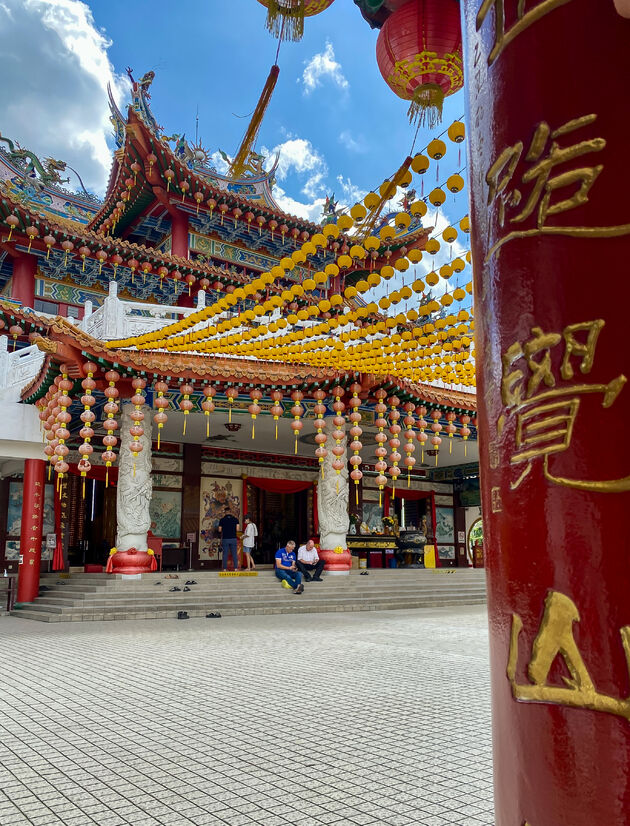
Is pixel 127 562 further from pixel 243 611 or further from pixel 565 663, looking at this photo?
pixel 565 663

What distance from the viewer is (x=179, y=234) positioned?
58.3 feet

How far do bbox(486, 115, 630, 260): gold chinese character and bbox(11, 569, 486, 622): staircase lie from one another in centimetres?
1061

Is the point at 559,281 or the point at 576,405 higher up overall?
the point at 559,281

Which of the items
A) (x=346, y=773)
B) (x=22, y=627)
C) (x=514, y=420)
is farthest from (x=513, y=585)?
(x=22, y=627)

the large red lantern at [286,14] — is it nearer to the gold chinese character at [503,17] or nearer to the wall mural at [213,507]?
the gold chinese character at [503,17]

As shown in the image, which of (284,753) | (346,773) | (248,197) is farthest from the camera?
(248,197)

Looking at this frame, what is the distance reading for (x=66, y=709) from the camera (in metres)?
4.61

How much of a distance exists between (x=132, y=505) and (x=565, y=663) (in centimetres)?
1200

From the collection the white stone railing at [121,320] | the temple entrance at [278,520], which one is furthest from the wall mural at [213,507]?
the white stone railing at [121,320]

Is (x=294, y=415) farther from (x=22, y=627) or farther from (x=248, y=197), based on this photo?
(x=248, y=197)

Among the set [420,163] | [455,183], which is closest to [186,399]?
[455,183]

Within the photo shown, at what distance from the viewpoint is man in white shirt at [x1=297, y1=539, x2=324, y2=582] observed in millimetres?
13172

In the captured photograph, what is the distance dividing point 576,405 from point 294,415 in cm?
1272

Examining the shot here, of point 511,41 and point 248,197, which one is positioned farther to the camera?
point 248,197
